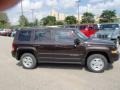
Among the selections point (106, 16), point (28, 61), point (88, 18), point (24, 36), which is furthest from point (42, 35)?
point (106, 16)

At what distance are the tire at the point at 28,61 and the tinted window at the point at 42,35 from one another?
735 millimetres

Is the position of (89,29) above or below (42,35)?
below

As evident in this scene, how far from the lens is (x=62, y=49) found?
9.20 metres

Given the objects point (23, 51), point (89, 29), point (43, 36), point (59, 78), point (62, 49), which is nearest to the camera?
point (59, 78)

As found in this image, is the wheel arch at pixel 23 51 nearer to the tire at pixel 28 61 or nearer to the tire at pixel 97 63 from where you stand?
the tire at pixel 28 61

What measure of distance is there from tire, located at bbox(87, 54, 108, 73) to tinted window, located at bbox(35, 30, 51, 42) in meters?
1.81

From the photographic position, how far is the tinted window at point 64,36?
916 cm

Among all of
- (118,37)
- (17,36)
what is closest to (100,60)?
(17,36)

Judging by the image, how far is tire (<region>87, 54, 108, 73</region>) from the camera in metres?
8.66

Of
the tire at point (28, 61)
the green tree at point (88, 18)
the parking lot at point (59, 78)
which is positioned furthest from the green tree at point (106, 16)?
the parking lot at point (59, 78)

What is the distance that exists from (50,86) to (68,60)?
261cm

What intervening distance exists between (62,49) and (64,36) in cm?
50

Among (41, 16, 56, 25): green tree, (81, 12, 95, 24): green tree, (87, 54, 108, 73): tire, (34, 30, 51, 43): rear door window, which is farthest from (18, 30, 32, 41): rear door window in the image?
(81, 12, 95, 24): green tree

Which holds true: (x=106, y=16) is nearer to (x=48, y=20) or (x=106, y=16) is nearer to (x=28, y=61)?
(x=48, y=20)
